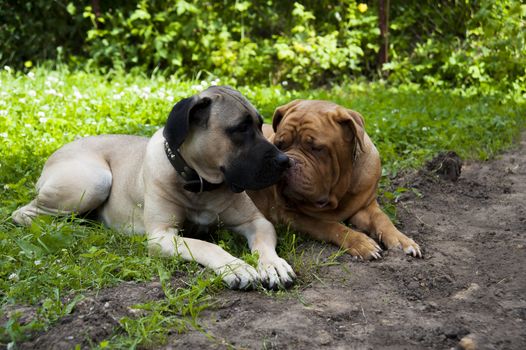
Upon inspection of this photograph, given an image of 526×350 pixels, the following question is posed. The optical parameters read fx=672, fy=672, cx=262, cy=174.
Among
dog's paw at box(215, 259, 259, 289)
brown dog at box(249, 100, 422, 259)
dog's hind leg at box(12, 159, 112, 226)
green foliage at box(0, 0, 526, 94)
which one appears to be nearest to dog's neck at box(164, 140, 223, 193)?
brown dog at box(249, 100, 422, 259)

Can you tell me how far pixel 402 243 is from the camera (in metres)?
4.13

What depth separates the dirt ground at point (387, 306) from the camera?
9.61ft

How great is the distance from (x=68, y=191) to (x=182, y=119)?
4.09ft

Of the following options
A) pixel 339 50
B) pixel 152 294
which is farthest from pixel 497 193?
pixel 339 50

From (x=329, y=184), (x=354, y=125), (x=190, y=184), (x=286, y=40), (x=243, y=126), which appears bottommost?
(x=286, y=40)

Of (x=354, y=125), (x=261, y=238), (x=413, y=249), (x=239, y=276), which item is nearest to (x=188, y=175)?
(x=261, y=238)

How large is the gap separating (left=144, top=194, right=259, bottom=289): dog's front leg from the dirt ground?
4.6 inches

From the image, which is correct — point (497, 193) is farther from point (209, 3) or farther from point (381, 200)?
point (209, 3)

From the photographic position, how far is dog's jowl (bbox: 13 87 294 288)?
389 centimetres

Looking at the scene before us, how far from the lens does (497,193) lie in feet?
17.5

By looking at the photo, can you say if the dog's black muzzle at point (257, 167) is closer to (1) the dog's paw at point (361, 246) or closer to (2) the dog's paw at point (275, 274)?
(2) the dog's paw at point (275, 274)

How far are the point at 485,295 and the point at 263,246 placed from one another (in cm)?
127

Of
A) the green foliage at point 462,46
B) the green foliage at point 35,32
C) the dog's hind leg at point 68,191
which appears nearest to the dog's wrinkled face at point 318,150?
the dog's hind leg at point 68,191

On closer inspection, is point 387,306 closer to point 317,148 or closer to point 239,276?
point 239,276
